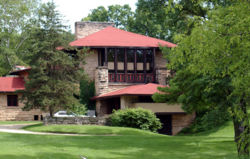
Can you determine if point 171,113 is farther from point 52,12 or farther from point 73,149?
point 73,149

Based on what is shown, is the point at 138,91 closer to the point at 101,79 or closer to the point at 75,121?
the point at 101,79

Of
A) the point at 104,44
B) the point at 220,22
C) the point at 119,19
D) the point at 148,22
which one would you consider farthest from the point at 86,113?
the point at 119,19

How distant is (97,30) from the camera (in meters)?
40.7

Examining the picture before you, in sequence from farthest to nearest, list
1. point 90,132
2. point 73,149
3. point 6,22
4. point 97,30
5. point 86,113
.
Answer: point 6,22
point 97,30
point 86,113
point 90,132
point 73,149

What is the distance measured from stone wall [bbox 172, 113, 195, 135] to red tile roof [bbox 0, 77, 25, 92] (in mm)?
13653

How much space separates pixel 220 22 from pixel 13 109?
27.6 metres

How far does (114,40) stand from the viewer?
35531mm

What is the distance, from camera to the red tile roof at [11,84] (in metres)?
35.3

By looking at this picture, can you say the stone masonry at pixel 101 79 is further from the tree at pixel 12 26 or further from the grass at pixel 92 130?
the tree at pixel 12 26

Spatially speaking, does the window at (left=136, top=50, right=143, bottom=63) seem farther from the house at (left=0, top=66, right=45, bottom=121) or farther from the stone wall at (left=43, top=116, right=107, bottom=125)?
the stone wall at (left=43, top=116, right=107, bottom=125)

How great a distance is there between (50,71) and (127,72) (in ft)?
32.8

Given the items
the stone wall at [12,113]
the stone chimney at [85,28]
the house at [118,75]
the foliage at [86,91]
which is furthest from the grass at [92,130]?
the stone chimney at [85,28]

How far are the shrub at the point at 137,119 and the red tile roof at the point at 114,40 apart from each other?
29.5 ft

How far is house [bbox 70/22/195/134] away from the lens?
30889 millimetres
